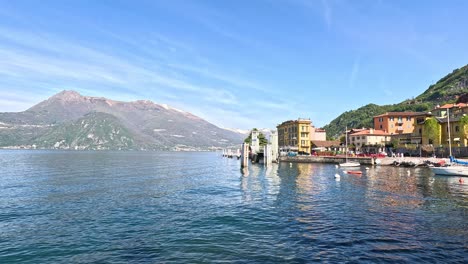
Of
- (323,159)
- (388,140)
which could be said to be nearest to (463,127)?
(388,140)

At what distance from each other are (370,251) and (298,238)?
15.0 feet

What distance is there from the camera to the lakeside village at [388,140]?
3986 inches

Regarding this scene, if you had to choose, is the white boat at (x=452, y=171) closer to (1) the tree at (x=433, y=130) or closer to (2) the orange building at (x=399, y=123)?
(1) the tree at (x=433, y=130)

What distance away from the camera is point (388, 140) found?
132 metres

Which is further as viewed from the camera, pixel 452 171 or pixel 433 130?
pixel 433 130

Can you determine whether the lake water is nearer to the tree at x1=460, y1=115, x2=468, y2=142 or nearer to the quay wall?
the quay wall

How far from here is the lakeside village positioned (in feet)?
332

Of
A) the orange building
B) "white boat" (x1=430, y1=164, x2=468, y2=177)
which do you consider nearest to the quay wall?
"white boat" (x1=430, y1=164, x2=468, y2=177)

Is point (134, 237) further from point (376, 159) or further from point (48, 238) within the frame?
point (376, 159)

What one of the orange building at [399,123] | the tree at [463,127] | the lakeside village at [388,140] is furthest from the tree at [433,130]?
the orange building at [399,123]

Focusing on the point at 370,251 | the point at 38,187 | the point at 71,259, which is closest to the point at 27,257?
the point at 71,259

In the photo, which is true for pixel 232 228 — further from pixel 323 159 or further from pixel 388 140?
pixel 388 140

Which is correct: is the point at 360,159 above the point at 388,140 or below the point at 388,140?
below

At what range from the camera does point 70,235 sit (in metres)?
21.3
